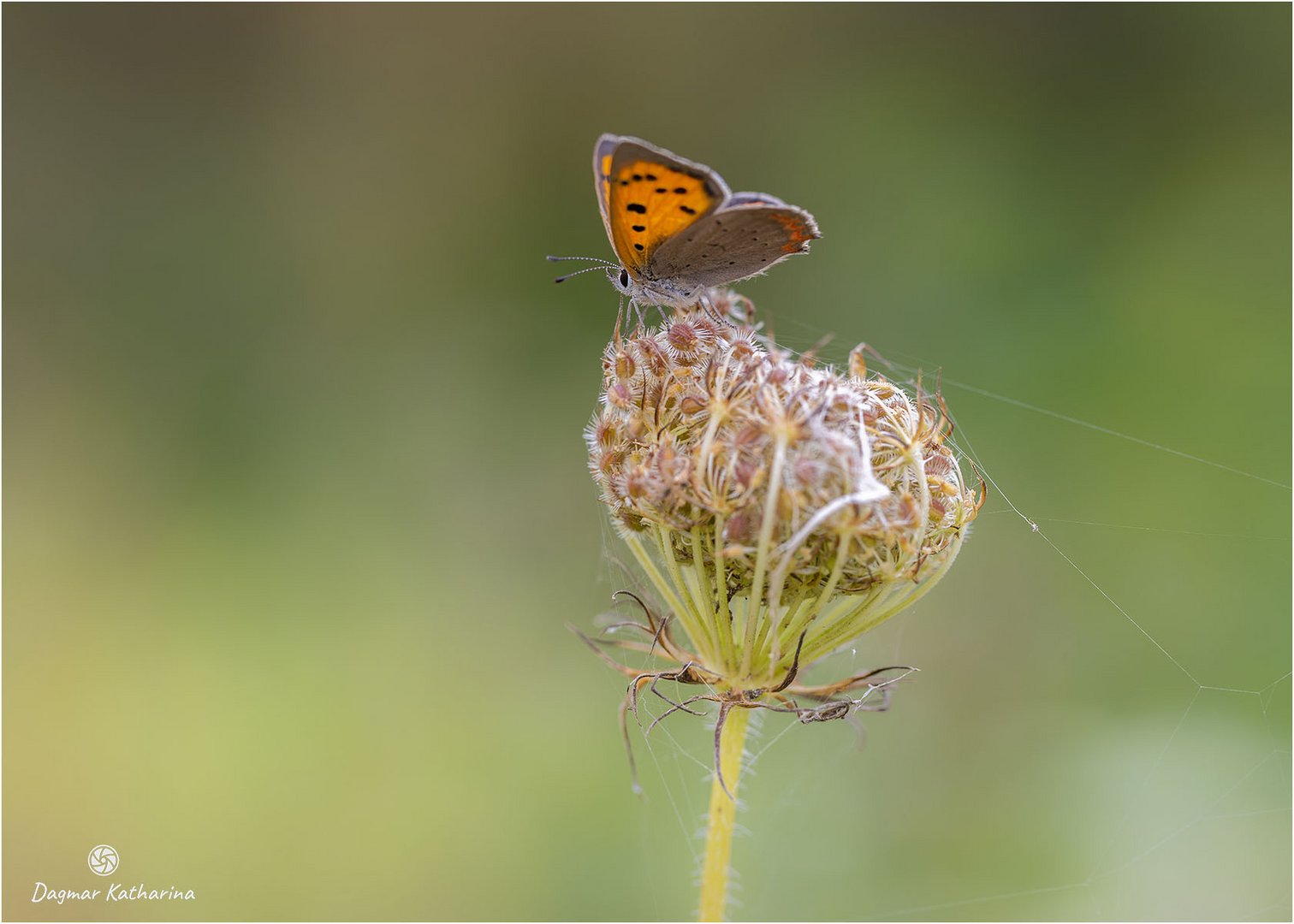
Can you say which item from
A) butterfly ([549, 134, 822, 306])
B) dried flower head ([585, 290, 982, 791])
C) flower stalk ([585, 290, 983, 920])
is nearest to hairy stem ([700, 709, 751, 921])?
flower stalk ([585, 290, 983, 920])

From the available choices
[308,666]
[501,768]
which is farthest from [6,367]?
[501,768]

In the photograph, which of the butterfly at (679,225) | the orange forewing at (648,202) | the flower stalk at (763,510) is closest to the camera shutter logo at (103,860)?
the flower stalk at (763,510)

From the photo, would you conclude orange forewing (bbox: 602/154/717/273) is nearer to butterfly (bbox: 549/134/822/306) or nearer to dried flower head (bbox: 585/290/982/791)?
butterfly (bbox: 549/134/822/306)

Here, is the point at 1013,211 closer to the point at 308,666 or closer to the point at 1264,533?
the point at 1264,533

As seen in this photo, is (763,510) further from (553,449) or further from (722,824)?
(553,449)

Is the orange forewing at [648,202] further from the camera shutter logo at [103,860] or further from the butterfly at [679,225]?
the camera shutter logo at [103,860]

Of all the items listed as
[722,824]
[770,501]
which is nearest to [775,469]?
[770,501]
